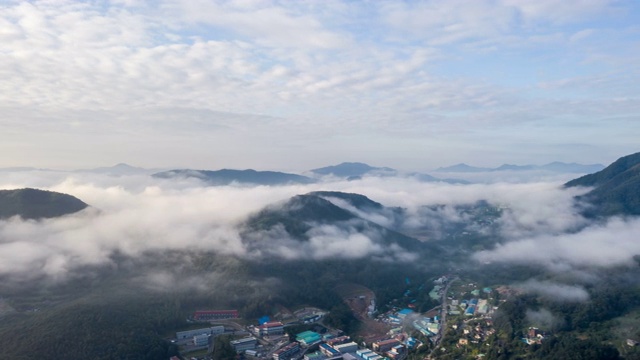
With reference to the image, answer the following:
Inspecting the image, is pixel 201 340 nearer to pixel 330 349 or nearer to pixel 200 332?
pixel 200 332

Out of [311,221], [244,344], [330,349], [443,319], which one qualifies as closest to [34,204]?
[311,221]

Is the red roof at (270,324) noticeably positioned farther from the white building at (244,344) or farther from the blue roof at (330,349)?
the blue roof at (330,349)

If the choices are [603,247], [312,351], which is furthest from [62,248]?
[603,247]

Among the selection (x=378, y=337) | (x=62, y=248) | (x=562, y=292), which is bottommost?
(x=378, y=337)

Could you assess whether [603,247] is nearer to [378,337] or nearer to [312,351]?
[378,337]

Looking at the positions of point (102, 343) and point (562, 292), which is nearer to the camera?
point (102, 343)
